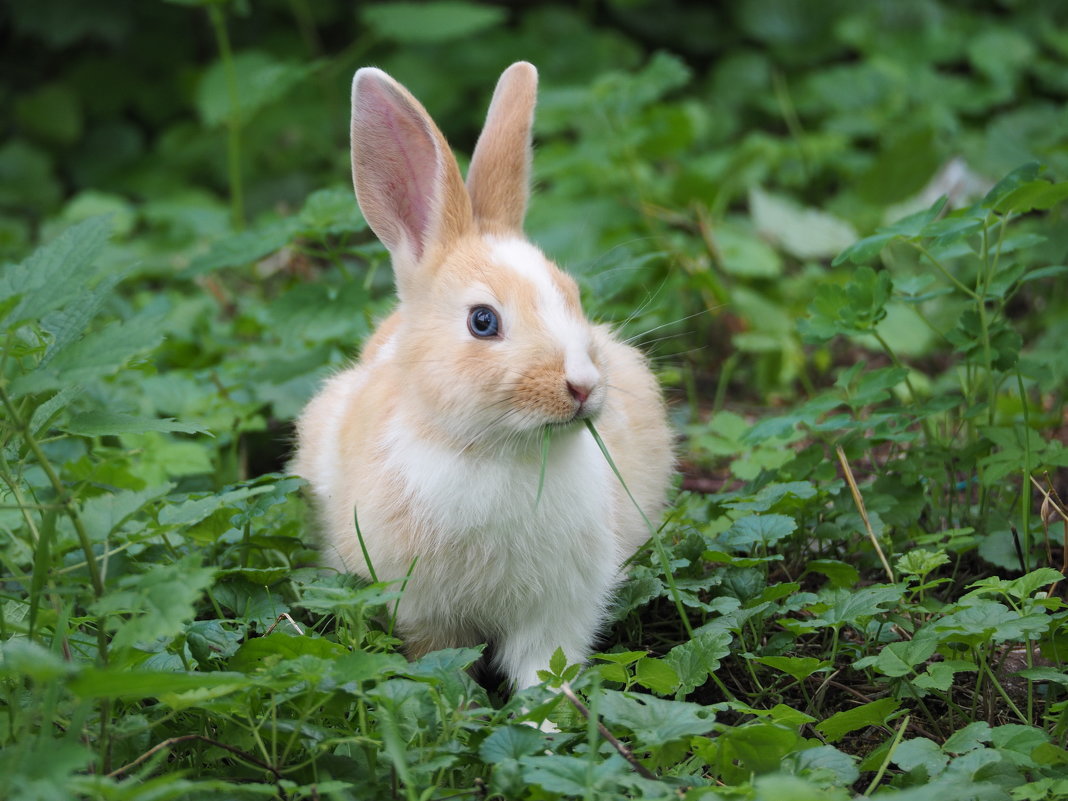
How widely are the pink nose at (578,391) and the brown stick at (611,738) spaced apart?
0.59 m

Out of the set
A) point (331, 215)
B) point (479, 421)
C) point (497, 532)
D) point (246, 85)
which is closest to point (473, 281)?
point (479, 421)

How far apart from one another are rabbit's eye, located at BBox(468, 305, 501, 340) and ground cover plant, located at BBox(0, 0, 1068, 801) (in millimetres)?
525

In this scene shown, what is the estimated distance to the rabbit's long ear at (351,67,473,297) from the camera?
9.48 ft

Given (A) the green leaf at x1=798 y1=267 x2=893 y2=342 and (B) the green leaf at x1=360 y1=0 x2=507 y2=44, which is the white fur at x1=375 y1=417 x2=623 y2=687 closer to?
(A) the green leaf at x1=798 y1=267 x2=893 y2=342

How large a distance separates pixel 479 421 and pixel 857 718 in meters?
1.00

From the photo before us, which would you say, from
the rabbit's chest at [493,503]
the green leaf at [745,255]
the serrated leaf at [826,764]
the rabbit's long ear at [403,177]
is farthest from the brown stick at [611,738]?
the green leaf at [745,255]

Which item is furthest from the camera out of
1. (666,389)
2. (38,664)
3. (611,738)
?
(666,389)

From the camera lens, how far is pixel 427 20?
627 cm

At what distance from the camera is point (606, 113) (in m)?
5.20

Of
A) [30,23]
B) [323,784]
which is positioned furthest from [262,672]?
[30,23]

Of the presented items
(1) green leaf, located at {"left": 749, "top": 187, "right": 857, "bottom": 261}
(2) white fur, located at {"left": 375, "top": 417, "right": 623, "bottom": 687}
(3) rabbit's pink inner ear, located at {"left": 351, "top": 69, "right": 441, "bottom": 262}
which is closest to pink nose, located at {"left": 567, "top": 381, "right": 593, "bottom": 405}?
(2) white fur, located at {"left": 375, "top": 417, "right": 623, "bottom": 687}

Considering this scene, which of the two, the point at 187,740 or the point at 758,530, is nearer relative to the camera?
the point at 187,740

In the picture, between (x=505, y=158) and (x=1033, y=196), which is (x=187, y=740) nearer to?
(x=505, y=158)

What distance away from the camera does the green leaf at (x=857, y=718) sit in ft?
8.05
